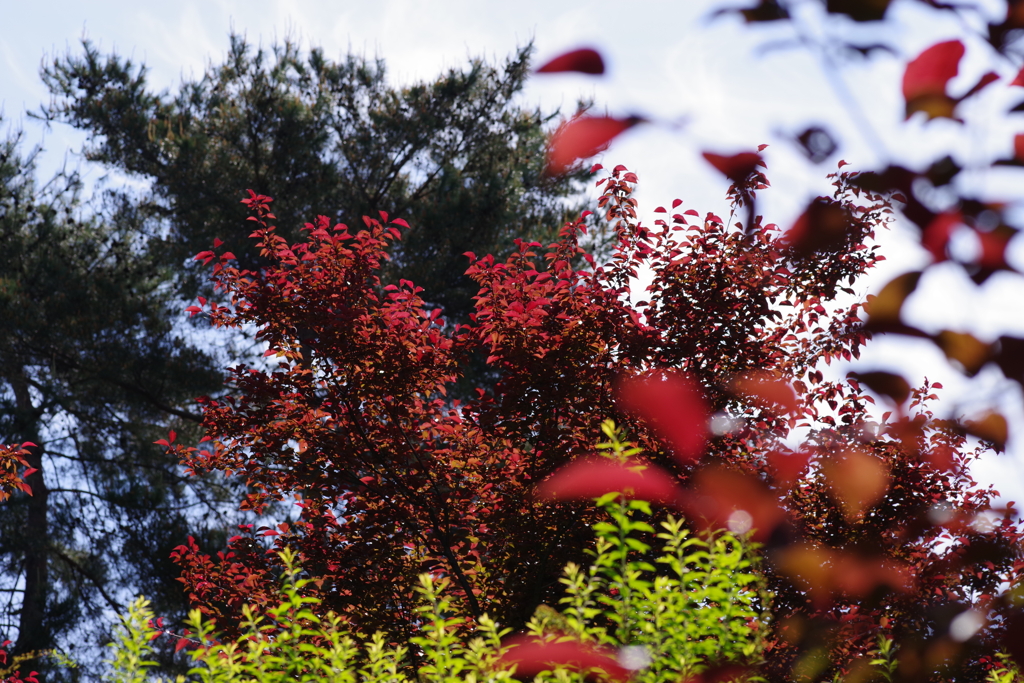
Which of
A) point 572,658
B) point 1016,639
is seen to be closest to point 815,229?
point 1016,639

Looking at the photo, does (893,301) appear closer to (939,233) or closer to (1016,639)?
(939,233)

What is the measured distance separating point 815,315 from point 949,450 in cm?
110

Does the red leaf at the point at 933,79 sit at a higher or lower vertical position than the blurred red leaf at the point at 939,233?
higher

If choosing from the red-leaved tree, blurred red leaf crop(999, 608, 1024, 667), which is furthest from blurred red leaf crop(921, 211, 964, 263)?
the red-leaved tree

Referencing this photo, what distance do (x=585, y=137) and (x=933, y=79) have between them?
15.8 inches

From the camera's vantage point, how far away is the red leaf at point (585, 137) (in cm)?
95

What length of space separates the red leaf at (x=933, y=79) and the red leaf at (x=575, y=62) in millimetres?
359

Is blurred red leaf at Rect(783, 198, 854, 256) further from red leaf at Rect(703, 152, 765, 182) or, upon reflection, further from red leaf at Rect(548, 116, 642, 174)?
red leaf at Rect(548, 116, 642, 174)

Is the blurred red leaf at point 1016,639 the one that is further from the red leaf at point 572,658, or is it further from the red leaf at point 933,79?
the red leaf at point 572,658

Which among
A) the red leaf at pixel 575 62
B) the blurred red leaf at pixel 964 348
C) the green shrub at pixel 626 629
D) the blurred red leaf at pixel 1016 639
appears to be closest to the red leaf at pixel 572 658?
the green shrub at pixel 626 629

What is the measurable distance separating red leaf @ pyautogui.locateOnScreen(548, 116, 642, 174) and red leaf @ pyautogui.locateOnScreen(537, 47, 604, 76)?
0.20ft

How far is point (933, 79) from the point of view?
943mm

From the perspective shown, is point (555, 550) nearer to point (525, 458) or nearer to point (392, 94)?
point (525, 458)

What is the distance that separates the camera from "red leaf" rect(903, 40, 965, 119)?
94 centimetres
